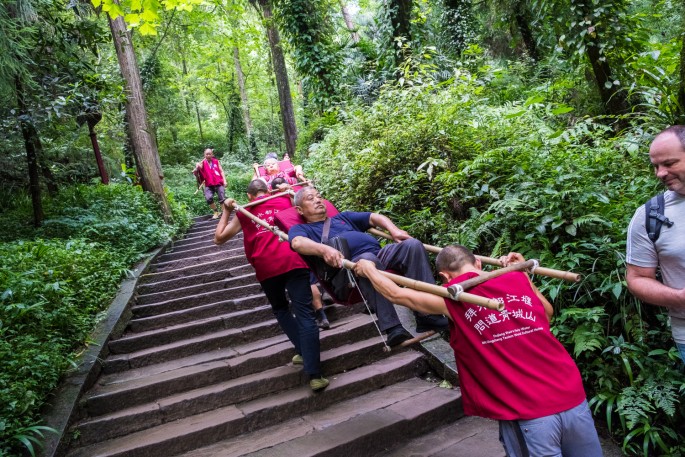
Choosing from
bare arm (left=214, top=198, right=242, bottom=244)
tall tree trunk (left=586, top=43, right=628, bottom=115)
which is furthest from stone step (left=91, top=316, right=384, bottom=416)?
tall tree trunk (left=586, top=43, right=628, bottom=115)

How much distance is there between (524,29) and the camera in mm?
12375

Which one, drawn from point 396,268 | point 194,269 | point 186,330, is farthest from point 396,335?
point 194,269

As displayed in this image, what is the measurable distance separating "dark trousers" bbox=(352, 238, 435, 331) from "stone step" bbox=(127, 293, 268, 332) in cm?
330

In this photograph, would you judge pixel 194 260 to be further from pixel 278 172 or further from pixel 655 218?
pixel 655 218

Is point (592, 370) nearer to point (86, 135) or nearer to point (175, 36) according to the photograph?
point (86, 135)

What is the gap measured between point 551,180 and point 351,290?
2294 mm

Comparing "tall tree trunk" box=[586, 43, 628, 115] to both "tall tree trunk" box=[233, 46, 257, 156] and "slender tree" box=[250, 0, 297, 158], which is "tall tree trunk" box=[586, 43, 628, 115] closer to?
"slender tree" box=[250, 0, 297, 158]

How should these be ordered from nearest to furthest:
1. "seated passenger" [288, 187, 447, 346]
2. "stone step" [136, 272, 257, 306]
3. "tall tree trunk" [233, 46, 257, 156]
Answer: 1. "seated passenger" [288, 187, 447, 346]
2. "stone step" [136, 272, 257, 306]
3. "tall tree trunk" [233, 46, 257, 156]

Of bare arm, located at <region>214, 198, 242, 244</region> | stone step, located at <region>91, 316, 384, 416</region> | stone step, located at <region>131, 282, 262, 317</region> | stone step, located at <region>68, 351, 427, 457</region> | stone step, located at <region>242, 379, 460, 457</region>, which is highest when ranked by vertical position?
bare arm, located at <region>214, 198, 242, 244</region>

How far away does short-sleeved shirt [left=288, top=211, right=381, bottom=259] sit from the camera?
3.85m

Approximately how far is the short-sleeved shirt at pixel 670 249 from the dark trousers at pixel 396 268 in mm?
1351

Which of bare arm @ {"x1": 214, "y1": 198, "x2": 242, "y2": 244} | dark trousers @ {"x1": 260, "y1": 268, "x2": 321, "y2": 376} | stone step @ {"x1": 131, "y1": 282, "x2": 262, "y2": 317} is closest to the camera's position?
dark trousers @ {"x1": 260, "y1": 268, "x2": 321, "y2": 376}

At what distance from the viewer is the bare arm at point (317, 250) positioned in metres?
3.43

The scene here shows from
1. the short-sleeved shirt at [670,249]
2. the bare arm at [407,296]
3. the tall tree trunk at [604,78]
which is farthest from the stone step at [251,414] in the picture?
the tall tree trunk at [604,78]
